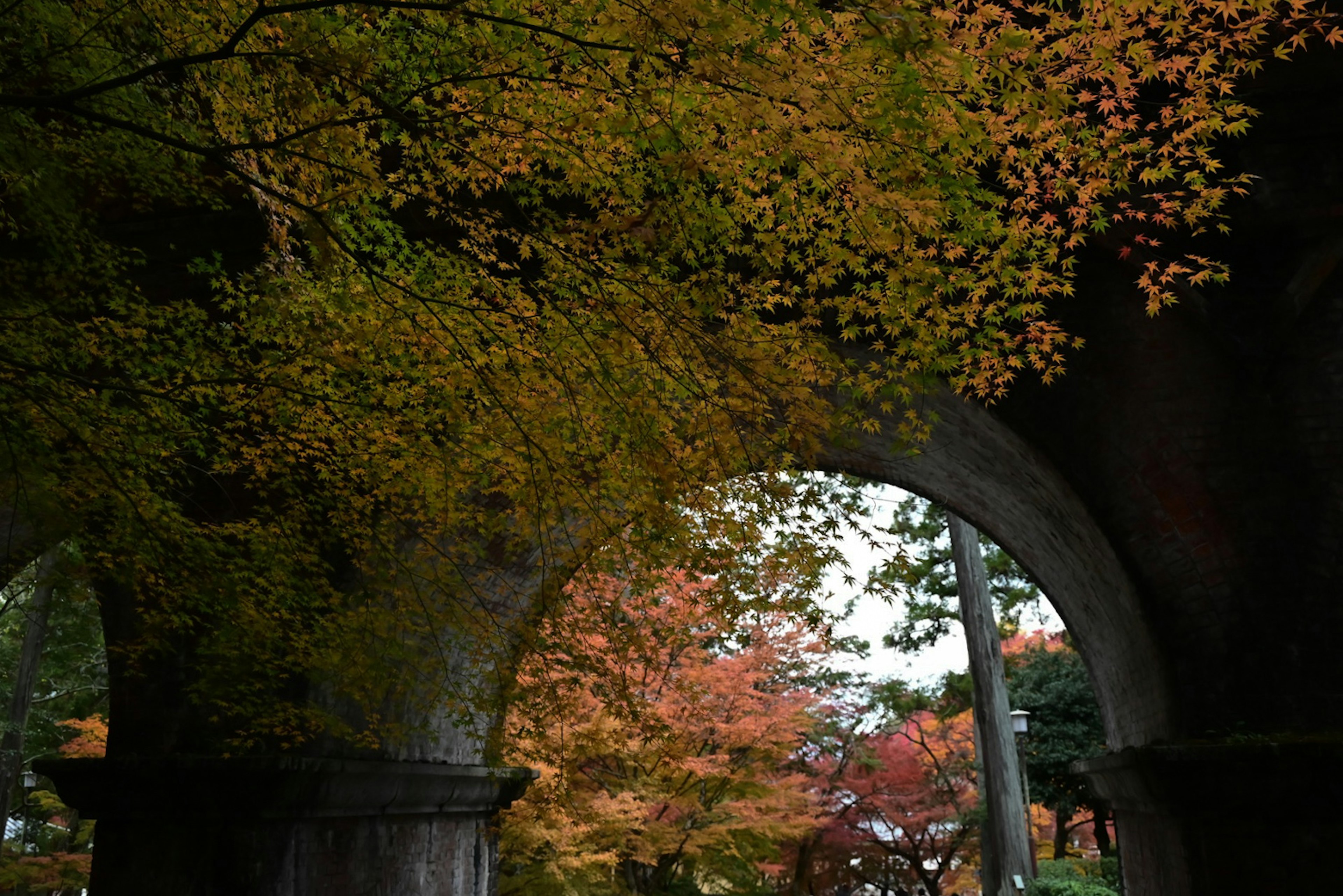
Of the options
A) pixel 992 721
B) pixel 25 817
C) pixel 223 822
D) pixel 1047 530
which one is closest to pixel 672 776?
pixel 992 721

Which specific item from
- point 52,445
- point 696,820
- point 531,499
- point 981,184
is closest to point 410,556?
point 531,499

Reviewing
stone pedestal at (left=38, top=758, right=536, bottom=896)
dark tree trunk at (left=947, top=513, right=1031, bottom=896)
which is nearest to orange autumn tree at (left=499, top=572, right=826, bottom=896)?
stone pedestal at (left=38, top=758, right=536, bottom=896)

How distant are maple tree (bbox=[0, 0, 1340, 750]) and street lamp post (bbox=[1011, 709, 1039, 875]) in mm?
10002

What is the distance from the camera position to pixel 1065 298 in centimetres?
639

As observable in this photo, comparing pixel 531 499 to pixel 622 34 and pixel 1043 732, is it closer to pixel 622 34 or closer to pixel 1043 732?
pixel 622 34

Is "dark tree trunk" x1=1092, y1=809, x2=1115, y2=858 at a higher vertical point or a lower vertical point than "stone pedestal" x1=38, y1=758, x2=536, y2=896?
lower

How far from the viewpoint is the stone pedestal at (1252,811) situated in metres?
5.28

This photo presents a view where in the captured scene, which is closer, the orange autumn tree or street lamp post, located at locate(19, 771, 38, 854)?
the orange autumn tree

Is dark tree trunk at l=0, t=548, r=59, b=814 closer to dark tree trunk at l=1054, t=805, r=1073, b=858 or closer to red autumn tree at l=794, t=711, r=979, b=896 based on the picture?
red autumn tree at l=794, t=711, r=979, b=896

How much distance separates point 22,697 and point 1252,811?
18610mm

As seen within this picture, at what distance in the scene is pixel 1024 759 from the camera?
57.0ft

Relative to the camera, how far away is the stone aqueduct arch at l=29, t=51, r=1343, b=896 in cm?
550

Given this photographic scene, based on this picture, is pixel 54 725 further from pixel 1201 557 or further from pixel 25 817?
pixel 1201 557

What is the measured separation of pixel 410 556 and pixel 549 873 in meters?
6.01
